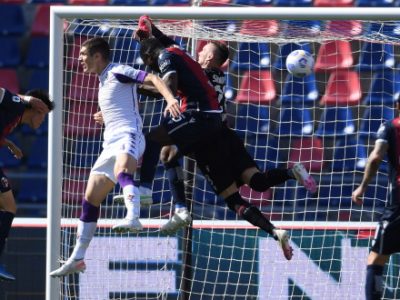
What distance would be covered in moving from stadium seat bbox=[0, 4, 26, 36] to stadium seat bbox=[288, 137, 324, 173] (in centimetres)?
336

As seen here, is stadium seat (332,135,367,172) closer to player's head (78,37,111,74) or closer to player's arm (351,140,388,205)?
player's arm (351,140,388,205)

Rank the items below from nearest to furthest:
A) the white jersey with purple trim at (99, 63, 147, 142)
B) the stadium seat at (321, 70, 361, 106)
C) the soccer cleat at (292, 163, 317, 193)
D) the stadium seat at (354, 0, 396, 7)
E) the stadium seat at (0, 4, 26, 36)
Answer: the white jersey with purple trim at (99, 63, 147, 142)
the soccer cleat at (292, 163, 317, 193)
the stadium seat at (321, 70, 361, 106)
the stadium seat at (354, 0, 396, 7)
the stadium seat at (0, 4, 26, 36)

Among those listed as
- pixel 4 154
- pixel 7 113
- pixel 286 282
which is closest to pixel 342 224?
pixel 286 282

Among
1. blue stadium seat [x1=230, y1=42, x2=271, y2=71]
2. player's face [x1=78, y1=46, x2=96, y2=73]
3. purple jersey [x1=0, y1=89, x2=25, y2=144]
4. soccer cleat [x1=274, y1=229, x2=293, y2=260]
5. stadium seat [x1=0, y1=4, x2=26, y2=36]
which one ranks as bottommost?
soccer cleat [x1=274, y1=229, x2=293, y2=260]

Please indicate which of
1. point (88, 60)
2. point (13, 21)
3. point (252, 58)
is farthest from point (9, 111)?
point (13, 21)

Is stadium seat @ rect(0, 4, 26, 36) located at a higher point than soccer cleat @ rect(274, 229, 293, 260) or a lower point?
higher

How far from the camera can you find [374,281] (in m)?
7.21

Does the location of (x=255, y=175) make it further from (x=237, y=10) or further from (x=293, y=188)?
(x=293, y=188)

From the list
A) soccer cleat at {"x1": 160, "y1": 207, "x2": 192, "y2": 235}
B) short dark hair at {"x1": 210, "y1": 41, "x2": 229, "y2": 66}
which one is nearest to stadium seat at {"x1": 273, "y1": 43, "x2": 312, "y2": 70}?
short dark hair at {"x1": 210, "y1": 41, "x2": 229, "y2": 66}

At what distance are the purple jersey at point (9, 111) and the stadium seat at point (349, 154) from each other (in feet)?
11.9

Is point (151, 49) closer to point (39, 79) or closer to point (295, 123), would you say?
point (295, 123)

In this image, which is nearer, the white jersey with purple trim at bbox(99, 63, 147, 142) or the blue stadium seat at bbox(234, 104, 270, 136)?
the white jersey with purple trim at bbox(99, 63, 147, 142)

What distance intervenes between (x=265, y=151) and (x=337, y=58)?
1444 mm

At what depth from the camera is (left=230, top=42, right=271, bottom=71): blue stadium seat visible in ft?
32.8
